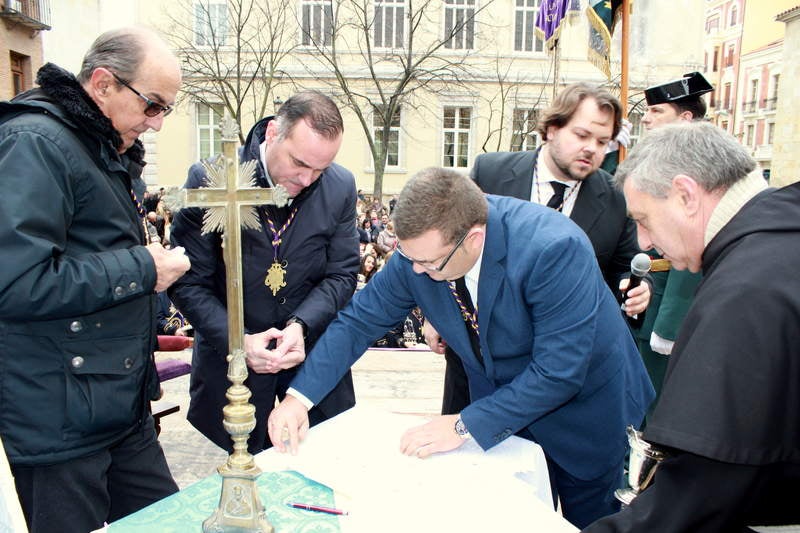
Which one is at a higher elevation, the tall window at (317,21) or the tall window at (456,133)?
the tall window at (317,21)

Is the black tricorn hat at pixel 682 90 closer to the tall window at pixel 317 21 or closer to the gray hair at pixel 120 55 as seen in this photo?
the gray hair at pixel 120 55

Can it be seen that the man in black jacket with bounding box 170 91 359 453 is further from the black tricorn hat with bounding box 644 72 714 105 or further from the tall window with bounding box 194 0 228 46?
the tall window with bounding box 194 0 228 46

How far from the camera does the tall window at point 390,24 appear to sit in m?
19.5

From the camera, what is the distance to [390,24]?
19578 millimetres

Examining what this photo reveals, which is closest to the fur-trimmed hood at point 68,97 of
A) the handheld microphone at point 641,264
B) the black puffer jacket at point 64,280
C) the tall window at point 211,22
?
the black puffer jacket at point 64,280

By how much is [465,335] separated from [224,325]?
871 millimetres

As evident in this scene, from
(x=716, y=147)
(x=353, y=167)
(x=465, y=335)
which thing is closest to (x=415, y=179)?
(x=465, y=335)

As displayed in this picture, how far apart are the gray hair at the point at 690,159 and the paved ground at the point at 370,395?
276 centimetres

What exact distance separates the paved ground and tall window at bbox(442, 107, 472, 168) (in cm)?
1519

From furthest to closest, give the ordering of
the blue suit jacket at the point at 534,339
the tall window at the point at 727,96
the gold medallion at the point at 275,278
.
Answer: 1. the tall window at the point at 727,96
2. the gold medallion at the point at 275,278
3. the blue suit jacket at the point at 534,339

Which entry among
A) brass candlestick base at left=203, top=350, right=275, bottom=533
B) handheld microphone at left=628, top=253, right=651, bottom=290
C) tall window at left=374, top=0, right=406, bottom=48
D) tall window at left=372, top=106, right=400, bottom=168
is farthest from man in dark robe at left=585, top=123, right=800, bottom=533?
tall window at left=374, top=0, right=406, bottom=48

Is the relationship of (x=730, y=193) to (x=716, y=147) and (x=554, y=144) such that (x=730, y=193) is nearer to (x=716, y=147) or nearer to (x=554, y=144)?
(x=716, y=147)

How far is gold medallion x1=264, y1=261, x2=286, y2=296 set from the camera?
2.43 metres

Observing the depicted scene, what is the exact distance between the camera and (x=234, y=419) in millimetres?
1435
